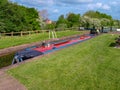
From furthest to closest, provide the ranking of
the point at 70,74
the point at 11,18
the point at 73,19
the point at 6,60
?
the point at 73,19
the point at 11,18
the point at 6,60
the point at 70,74

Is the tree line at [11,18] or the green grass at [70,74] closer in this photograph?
the green grass at [70,74]

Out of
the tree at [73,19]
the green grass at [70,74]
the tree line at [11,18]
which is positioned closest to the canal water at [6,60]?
the green grass at [70,74]

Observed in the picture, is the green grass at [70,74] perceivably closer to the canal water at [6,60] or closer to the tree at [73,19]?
the canal water at [6,60]

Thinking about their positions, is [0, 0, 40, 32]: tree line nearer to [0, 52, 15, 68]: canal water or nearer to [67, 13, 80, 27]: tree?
[0, 52, 15, 68]: canal water

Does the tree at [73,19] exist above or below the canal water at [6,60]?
above

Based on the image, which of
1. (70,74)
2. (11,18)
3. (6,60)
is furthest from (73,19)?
(70,74)

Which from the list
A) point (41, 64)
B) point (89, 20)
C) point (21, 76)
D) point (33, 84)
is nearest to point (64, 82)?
point (33, 84)

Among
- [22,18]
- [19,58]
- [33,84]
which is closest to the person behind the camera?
[33,84]

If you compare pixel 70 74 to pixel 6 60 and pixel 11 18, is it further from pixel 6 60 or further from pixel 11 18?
pixel 11 18

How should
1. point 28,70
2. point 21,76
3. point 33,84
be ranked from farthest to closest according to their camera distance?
point 28,70 → point 21,76 → point 33,84

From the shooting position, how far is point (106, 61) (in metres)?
12.2

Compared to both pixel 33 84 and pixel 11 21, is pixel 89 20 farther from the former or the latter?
pixel 33 84

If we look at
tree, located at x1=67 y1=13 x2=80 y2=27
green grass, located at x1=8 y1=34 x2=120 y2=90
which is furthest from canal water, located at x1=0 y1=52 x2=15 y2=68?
tree, located at x1=67 y1=13 x2=80 y2=27

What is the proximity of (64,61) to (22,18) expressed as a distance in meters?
41.0
